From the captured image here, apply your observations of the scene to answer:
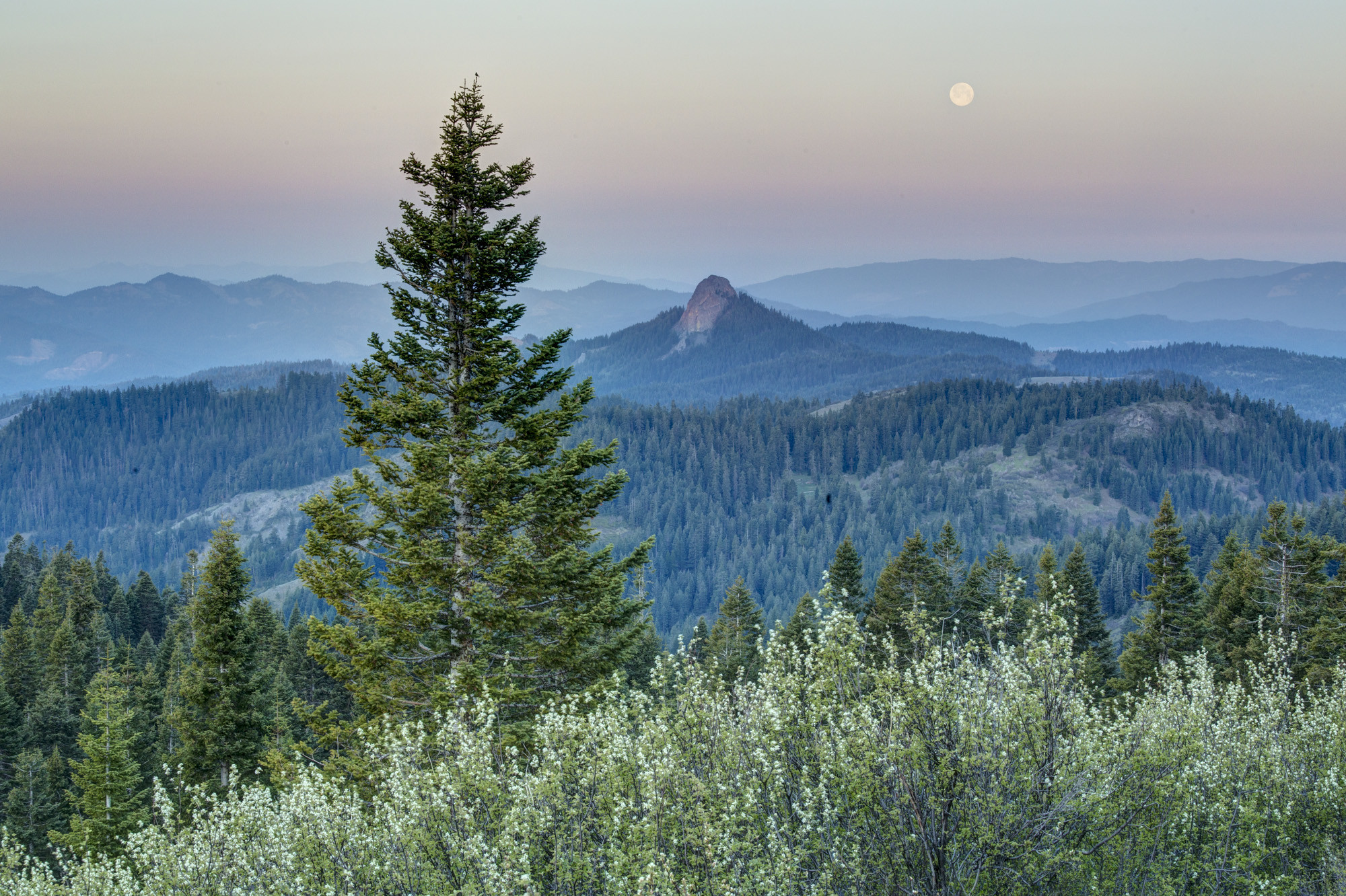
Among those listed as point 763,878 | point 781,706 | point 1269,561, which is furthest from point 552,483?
point 1269,561

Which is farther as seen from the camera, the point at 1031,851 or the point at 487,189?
the point at 487,189

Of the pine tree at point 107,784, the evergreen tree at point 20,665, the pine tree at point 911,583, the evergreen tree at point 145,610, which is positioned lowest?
the evergreen tree at point 145,610

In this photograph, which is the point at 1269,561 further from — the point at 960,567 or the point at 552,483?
the point at 552,483

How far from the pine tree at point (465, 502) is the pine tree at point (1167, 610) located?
36609mm

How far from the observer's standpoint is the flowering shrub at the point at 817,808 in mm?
10180

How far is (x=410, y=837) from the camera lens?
35.3 ft

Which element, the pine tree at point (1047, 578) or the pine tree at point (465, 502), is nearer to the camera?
the pine tree at point (465, 502)

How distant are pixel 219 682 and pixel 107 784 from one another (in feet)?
17.5

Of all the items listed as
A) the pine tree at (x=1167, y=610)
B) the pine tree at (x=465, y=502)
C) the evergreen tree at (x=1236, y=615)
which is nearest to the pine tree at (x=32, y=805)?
the pine tree at (x=465, y=502)

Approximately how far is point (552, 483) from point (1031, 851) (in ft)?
41.6

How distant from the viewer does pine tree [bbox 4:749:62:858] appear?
42625 mm

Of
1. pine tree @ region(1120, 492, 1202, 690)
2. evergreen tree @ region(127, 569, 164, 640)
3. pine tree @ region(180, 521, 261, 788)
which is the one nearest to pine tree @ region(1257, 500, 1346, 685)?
pine tree @ region(1120, 492, 1202, 690)

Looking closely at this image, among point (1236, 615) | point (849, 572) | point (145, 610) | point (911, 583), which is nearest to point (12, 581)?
point (145, 610)

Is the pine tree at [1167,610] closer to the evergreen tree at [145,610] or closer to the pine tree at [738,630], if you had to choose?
the pine tree at [738,630]
